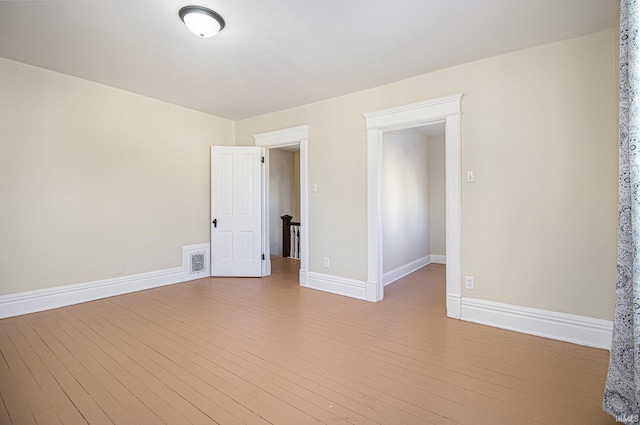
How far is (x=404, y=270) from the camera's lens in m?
5.23

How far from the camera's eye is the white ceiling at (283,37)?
227 cm

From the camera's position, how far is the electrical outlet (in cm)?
318

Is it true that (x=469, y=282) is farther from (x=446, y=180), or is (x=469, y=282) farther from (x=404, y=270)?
(x=404, y=270)

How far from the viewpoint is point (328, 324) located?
312 centimetres

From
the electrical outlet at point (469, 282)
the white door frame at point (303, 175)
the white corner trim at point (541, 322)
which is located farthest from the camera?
the white door frame at point (303, 175)

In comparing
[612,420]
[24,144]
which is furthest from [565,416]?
[24,144]

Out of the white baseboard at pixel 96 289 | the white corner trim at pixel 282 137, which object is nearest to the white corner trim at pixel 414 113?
the white corner trim at pixel 282 137

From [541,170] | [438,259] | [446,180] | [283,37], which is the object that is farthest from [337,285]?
[438,259]

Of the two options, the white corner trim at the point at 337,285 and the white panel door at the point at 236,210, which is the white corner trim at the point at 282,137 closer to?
the white panel door at the point at 236,210

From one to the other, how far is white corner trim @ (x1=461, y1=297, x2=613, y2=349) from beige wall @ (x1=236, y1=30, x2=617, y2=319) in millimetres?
66

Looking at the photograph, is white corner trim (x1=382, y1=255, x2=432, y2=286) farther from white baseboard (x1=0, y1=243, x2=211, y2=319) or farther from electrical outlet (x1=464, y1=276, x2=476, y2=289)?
white baseboard (x1=0, y1=243, x2=211, y2=319)

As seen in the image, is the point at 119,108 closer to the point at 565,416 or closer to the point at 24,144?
the point at 24,144

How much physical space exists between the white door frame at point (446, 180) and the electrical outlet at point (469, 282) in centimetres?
6

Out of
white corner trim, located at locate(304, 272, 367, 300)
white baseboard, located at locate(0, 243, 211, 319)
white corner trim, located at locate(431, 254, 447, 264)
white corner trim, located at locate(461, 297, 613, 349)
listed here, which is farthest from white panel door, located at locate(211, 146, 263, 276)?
white corner trim, located at locate(431, 254, 447, 264)
